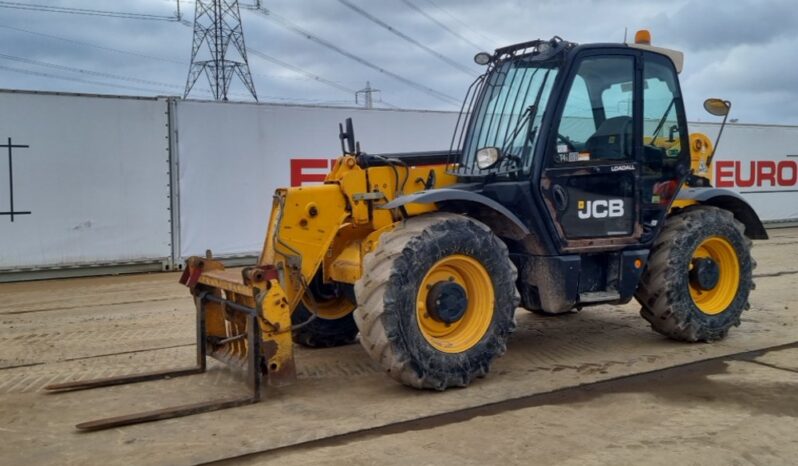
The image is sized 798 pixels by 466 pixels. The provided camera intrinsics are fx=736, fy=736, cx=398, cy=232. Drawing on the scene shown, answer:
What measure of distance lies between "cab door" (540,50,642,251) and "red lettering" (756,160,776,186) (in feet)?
46.2

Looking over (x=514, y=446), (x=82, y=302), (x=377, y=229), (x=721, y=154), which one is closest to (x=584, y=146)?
(x=377, y=229)

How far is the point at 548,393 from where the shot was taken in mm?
5094

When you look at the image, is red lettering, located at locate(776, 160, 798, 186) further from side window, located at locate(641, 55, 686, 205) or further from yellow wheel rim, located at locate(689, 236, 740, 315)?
side window, located at locate(641, 55, 686, 205)

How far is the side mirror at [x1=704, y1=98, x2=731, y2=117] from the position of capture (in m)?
6.79

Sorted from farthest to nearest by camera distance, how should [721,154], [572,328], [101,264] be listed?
1. [721,154]
2. [101,264]
3. [572,328]

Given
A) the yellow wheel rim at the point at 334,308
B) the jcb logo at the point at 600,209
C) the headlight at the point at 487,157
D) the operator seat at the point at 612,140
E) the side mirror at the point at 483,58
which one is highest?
the side mirror at the point at 483,58

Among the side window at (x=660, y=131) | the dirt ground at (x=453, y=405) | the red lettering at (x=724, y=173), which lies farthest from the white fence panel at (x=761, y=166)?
the side window at (x=660, y=131)

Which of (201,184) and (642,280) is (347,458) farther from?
(201,184)

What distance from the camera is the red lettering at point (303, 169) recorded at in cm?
1302

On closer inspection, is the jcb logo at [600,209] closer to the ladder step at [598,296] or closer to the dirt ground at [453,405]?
the ladder step at [598,296]

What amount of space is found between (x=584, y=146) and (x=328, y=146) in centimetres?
786

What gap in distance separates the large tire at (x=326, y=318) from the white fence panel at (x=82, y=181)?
639 cm

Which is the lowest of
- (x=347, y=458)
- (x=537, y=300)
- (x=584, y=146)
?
(x=347, y=458)

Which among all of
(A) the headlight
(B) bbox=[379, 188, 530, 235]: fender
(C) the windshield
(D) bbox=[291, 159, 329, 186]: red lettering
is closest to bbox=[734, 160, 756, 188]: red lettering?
(D) bbox=[291, 159, 329, 186]: red lettering
